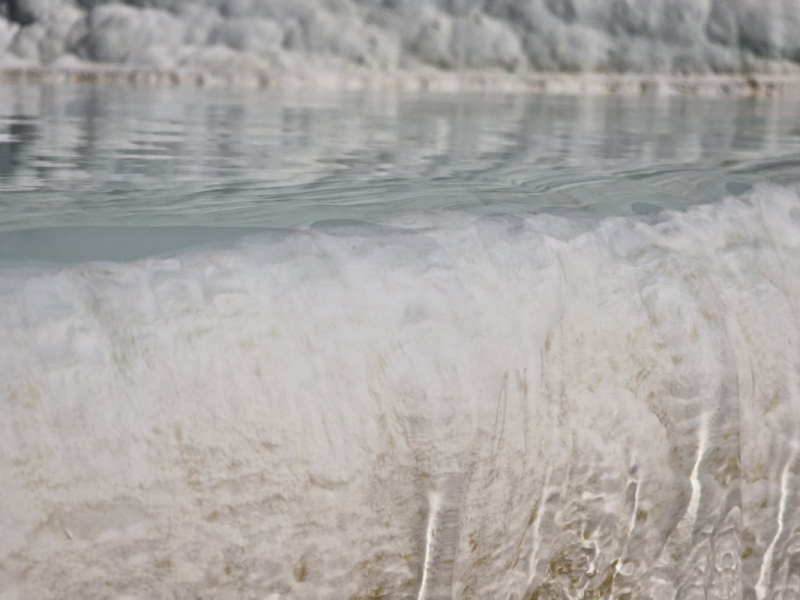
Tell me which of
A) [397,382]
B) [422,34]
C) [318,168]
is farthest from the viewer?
[422,34]

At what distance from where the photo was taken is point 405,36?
143 cm

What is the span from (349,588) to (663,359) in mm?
140

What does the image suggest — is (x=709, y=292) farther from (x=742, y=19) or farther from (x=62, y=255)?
(x=742, y=19)

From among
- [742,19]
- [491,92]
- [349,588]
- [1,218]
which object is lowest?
[349,588]

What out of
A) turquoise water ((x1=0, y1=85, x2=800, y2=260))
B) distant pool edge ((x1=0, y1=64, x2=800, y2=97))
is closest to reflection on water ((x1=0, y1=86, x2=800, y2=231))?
turquoise water ((x1=0, y1=85, x2=800, y2=260))

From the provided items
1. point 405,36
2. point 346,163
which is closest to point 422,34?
point 405,36

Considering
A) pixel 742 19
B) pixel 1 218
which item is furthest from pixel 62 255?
pixel 742 19

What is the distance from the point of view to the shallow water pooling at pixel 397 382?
0.20 meters

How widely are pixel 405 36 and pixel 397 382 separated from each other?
1288mm

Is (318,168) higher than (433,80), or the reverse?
(433,80)

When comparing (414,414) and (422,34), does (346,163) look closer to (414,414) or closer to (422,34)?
(414,414)

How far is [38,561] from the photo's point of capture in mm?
195

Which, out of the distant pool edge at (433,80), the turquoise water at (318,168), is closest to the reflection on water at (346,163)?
the turquoise water at (318,168)

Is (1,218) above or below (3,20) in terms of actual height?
below
